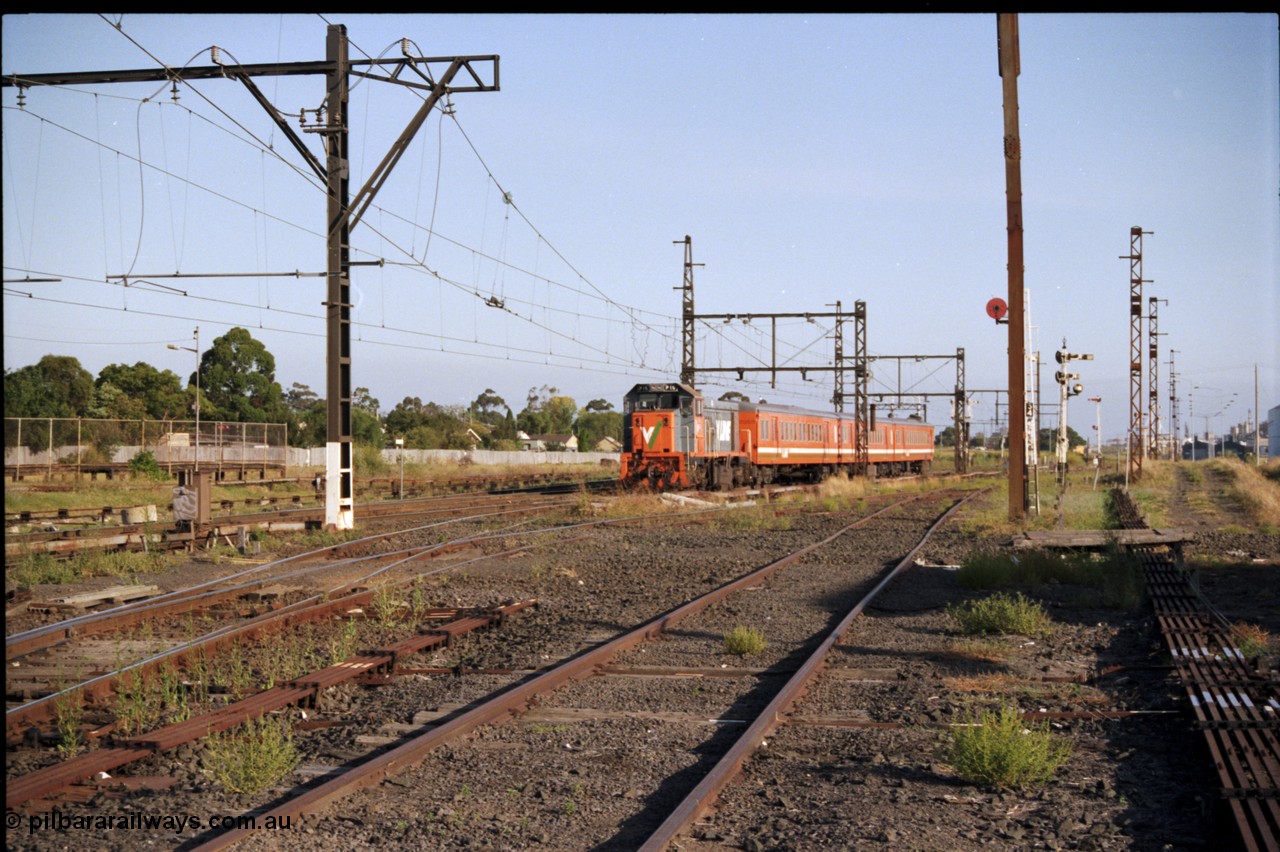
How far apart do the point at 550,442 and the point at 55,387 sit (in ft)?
209

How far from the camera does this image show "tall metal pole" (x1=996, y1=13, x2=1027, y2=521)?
19875 mm

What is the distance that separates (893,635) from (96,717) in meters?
6.73

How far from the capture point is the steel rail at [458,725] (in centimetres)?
480

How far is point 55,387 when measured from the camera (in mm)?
54594

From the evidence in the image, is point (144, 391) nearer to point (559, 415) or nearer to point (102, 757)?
point (102, 757)

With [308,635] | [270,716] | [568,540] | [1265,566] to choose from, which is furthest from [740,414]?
[270,716]

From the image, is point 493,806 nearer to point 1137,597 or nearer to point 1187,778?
point 1187,778

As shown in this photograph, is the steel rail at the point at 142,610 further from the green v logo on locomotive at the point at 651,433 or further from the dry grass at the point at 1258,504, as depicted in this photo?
the dry grass at the point at 1258,504

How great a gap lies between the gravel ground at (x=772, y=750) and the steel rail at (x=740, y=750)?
0.29 ft

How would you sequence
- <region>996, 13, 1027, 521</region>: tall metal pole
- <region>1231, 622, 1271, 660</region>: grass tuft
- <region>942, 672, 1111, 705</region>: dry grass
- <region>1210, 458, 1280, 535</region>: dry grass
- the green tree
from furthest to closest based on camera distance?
the green tree → <region>1210, 458, 1280, 535</region>: dry grass → <region>996, 13, 1027, 521</region>: tall metal pole → <region>1231, 622, 1271, 660</region>: grass tuft → <region>942, 672, 1111, 705</region>: dry grass

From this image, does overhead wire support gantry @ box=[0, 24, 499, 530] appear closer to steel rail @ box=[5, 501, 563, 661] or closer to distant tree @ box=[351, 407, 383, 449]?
steel rail @ box=[5, 501, 563, 661]

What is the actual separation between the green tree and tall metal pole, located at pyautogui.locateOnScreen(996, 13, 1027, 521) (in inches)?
2076

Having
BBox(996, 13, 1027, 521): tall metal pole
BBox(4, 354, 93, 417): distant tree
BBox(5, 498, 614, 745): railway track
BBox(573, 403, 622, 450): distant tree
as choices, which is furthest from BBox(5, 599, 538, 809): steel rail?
BBox(573, 403, 622, 450): distant tree

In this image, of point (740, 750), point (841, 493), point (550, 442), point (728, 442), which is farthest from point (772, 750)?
point (550, 442)
